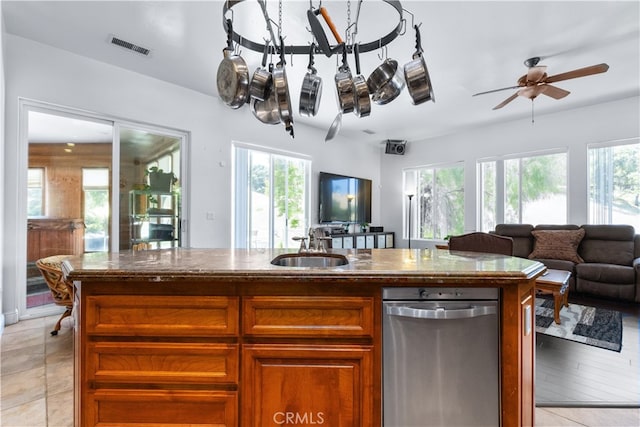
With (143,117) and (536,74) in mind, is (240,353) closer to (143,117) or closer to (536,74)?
(143,117)

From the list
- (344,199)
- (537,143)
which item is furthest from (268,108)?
(537,143)

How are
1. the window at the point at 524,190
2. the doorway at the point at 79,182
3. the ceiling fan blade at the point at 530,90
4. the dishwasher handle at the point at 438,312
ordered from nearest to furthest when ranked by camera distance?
the dishwasher handle at the point at 438,312 < the doorway at the point at 79,182 < the ceiling fan blade at the point at 530,90 < the window at the point at 524,190

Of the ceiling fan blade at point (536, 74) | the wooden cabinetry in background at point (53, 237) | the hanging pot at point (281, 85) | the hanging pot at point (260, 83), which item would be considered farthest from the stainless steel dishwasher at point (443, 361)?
the wooden cabinetry in background at point (53, 237)

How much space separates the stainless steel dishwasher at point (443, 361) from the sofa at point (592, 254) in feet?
12.4

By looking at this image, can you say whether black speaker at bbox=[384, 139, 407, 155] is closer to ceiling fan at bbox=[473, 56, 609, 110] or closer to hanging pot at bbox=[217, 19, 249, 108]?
ceiling fan at bbox=[473, 56, 609, 110]

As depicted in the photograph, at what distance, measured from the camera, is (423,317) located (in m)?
1.26

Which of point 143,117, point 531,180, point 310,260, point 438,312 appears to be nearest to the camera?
point 438,312

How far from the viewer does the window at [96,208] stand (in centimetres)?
361

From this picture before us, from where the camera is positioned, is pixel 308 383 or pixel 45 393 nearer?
pixel 308 383

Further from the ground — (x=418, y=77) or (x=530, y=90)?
(x=530, y=90)

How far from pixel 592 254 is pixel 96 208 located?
639cm

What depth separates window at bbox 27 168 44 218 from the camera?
323 centimetres

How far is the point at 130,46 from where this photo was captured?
314cm

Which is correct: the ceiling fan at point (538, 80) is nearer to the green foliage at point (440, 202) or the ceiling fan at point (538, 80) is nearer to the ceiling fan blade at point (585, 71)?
the ceiling fan blade at point (585, 71)
